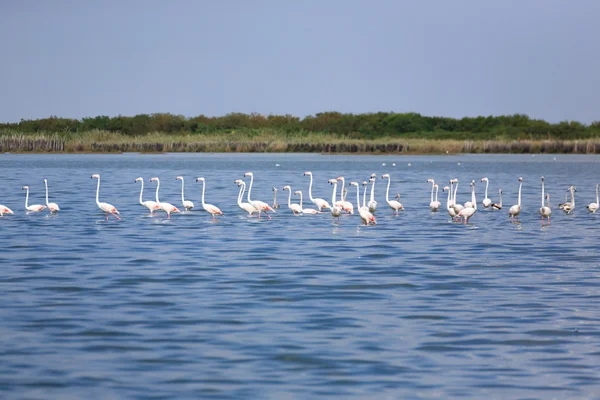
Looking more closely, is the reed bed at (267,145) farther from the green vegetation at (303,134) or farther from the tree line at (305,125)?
the tree line at (305,125)

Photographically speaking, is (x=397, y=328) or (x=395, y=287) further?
(x=395, y=287)

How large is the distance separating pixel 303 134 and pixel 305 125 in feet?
37.1

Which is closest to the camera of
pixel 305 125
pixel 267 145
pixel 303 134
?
pixel 267 145

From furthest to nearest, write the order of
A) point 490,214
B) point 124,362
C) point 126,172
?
point 126,172, point 490,214, point 124,362

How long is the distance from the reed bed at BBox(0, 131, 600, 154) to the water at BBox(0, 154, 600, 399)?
161ft

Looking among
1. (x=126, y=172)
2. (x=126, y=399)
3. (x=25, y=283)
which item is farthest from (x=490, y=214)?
(x=126, y=172)

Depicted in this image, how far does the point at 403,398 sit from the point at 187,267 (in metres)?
7.78

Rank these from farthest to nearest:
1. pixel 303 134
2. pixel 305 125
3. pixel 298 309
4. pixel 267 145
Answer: pixel 305 125
pixel 303 134
pixel 267 145
pixel 298 309

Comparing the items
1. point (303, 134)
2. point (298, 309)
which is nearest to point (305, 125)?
point (303, 134)

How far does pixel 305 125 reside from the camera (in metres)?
101

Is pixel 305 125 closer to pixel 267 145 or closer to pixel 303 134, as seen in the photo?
pixel 303 134

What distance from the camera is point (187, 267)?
50.9 ft

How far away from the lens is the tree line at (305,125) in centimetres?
9800

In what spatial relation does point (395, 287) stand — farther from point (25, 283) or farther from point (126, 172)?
point (126, 172)
